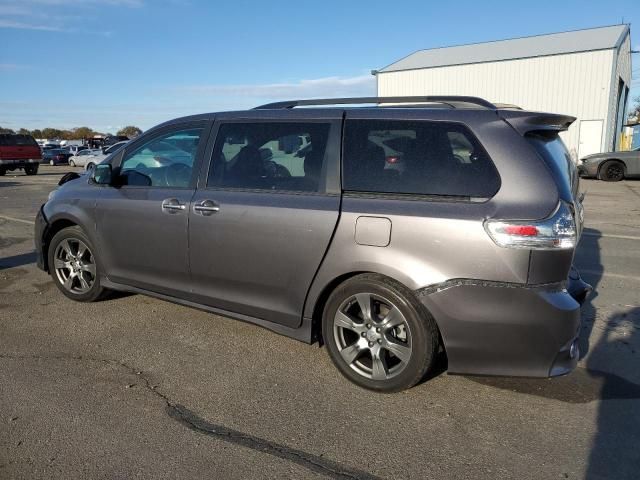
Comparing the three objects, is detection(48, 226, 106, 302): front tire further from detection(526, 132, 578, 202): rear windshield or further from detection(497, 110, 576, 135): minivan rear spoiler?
detection(526, 132, 578, 202): rear windshield

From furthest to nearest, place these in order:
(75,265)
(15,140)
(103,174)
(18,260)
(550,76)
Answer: (550,76)
(15,140)
(18,260)
(75,265)
(103,174)

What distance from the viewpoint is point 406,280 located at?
10.5ft

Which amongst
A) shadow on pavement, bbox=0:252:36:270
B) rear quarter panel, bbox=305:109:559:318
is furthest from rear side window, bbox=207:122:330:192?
shadow on pavement, bbox=0:252:36:270

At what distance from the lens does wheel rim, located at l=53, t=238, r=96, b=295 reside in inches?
198

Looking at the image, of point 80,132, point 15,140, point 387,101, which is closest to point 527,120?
point 387,101

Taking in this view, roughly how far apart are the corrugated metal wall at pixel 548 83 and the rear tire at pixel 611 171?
Result: 7.21m

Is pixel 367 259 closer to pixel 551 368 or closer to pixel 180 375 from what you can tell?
pixel 551 368

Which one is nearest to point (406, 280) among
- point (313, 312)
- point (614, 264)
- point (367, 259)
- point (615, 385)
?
point (367, 259)

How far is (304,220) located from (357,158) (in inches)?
20.8

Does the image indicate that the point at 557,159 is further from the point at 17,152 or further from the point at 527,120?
the point at 17,152

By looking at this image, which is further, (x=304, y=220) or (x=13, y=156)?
(x=13, y=156)

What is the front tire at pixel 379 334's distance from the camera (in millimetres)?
3252

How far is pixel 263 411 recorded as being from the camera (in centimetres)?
323

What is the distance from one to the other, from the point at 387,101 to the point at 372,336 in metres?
1.62
